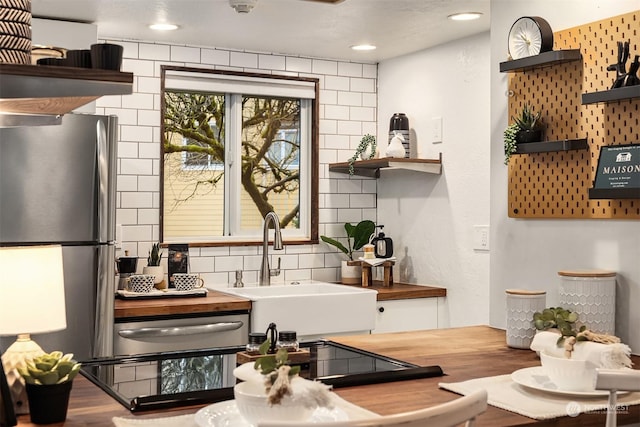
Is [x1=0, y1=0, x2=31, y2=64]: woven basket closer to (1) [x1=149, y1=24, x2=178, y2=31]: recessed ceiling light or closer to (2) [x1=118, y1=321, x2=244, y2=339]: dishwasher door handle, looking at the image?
(2) [x1=118, y1=321, x2=244, y2=339]: dishwasher door handle

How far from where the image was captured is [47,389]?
1.67 meters

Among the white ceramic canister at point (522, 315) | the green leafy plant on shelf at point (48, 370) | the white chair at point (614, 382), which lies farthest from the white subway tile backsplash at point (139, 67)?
the white chair at point (614, 382)

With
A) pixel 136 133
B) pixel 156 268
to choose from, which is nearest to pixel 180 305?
pixel 156 268

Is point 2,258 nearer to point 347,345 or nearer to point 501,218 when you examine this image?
point 347,345

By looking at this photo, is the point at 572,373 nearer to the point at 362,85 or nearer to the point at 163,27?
the point at 163,27

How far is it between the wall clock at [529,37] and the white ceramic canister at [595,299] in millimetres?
Result: 844

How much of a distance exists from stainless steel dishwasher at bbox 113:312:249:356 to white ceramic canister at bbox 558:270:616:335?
1.84m

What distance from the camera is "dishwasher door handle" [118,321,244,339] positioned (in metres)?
3.77

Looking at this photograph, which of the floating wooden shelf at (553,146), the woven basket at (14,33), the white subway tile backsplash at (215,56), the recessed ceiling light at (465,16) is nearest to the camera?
the woven basket at (14,33)

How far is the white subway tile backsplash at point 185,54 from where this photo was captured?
4.59 m

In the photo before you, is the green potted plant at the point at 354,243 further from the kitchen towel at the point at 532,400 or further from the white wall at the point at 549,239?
the kitchen towel at the point at 532,400

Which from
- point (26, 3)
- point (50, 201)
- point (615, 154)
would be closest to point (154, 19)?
point (50, 201)

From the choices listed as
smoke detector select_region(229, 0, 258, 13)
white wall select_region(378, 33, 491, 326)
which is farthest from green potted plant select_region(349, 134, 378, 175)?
smoke detector select_region(229, 0, 258, 13)

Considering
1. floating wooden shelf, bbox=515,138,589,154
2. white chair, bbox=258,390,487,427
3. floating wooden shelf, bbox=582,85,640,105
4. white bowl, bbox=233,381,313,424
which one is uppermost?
floating wooden shelf, bbox=582,85,640,105
